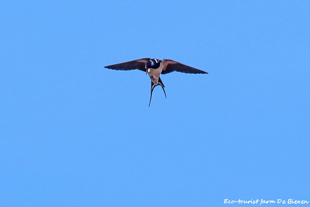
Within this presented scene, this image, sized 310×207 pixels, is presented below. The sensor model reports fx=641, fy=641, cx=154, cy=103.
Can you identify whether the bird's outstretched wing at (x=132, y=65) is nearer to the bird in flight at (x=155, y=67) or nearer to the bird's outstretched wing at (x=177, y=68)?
the bird in flight at (x=155, y=67)

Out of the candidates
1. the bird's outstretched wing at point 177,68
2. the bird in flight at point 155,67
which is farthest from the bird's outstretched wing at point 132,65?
the bird's outstretched wing at point 177,68

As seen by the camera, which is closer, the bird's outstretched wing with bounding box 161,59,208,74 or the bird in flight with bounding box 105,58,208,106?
the bird in flight with bounding box 105,58,208,106

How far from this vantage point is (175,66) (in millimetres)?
29734

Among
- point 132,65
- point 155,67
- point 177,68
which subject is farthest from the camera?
point 177,68

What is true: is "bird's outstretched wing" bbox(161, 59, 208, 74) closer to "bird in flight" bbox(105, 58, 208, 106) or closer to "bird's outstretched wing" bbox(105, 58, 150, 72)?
"bird in flight" bbox(105, 58, 208, 106)

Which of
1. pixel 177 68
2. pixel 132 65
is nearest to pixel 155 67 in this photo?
pixel 132 65

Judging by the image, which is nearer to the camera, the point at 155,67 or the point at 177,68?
the point at 155,67

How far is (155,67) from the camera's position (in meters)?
29.1

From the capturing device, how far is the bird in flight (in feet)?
95.2

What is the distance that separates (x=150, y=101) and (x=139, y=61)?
1935mm

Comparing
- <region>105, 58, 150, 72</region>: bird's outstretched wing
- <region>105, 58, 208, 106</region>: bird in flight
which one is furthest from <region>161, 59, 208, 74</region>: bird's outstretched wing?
<region>105, 58, 150, 72</region>: bird's outstretched wing

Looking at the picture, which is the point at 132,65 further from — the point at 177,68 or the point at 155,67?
the point at 177,68

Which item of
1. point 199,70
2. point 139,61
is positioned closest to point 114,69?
point 139,61

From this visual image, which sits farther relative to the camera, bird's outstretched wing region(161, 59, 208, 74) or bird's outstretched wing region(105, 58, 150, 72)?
bird's outstretched wing region(161, 59, 208, 74)
